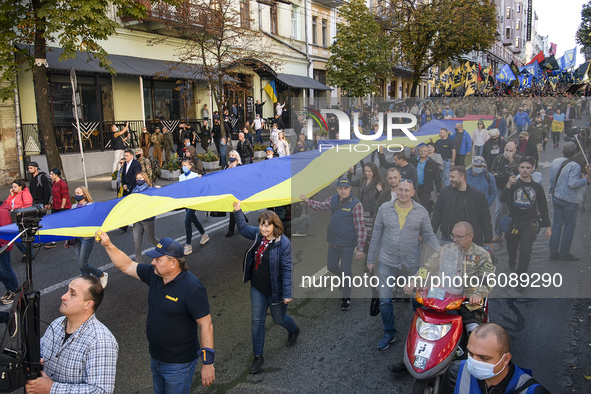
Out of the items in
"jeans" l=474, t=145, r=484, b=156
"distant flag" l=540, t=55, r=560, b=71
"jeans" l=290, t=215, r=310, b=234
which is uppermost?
"distant flag" l=540, t=55, r=560, b=71

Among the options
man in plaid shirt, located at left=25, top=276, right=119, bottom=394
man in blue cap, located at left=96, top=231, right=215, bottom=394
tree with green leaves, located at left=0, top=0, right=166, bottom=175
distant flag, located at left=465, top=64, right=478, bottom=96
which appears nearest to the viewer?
man in plaid shirt, located at left=25, top=276, right=119, bottom=394

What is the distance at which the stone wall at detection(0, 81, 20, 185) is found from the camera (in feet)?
51.9

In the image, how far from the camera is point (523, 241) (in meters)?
5.93

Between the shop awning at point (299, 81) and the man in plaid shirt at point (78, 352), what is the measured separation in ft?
90.4

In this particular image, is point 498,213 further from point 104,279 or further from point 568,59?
point 568,59

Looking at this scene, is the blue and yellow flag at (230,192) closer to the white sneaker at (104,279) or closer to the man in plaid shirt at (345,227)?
the man in plaid shirt at (345,227)

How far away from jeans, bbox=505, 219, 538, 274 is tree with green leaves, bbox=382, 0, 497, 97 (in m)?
27.6

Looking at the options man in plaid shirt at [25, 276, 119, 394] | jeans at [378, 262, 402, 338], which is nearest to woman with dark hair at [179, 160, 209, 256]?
Result: jeans at [378, 262, 402, 338]

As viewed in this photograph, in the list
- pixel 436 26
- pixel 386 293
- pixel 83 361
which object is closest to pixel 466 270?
pixel 386 293

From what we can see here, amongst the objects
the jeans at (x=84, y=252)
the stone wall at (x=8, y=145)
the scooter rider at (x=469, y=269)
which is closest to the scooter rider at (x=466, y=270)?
the scooter rider at (x=469, y=269)

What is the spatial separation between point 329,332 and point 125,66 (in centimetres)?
1696

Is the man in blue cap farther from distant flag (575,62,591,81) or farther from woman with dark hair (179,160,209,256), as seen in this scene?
distant flag (575,62,591,81)

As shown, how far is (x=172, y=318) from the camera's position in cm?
357

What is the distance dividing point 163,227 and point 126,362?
593cm
